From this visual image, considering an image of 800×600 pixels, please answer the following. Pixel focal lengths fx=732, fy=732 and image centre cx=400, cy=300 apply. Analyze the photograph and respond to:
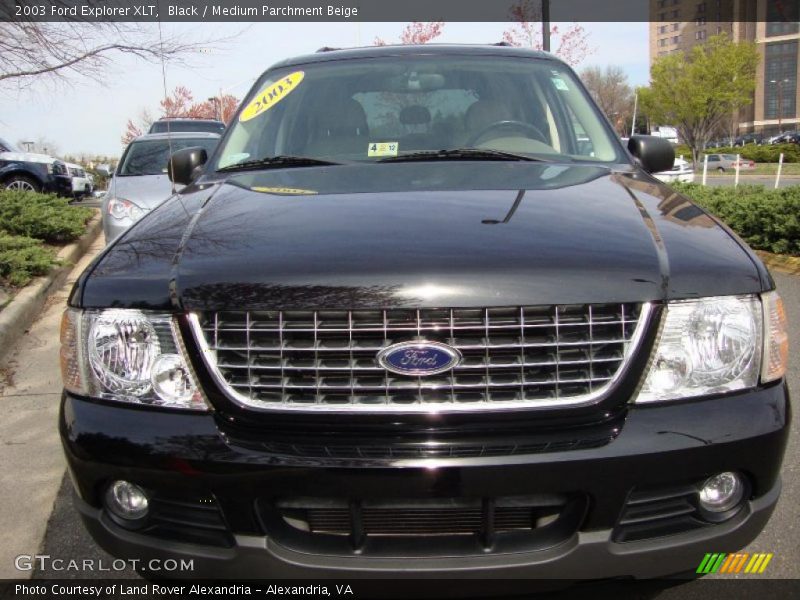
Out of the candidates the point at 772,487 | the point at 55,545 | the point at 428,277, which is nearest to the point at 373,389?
the point at 428,277

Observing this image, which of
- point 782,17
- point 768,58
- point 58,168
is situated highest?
point 782,17

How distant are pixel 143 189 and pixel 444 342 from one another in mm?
7247

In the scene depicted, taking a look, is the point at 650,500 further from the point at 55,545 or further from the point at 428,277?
the point at 55,545

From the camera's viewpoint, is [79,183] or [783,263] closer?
[783,263]

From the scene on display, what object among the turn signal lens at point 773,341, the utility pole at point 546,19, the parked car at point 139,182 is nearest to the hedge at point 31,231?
the parked car at point 139,182

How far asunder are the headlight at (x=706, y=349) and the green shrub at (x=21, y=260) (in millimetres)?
6108

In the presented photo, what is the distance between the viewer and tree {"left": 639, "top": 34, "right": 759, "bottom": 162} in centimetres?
3356

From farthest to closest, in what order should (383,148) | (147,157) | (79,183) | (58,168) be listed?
(79,183) → (58,168) → (147,157) → (383,148)

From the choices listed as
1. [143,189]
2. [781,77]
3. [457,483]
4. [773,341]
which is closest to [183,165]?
[457,483]

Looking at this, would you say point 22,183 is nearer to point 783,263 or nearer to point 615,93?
point 783,263

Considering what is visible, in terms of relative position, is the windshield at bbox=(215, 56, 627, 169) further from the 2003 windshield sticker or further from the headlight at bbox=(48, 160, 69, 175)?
the headlight at bbox=(48, 160, 69, 175)

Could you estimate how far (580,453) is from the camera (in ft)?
5.60

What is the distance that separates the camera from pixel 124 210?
788 cm

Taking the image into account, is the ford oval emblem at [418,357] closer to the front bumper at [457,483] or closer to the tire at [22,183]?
the front bumper at [457,483]
